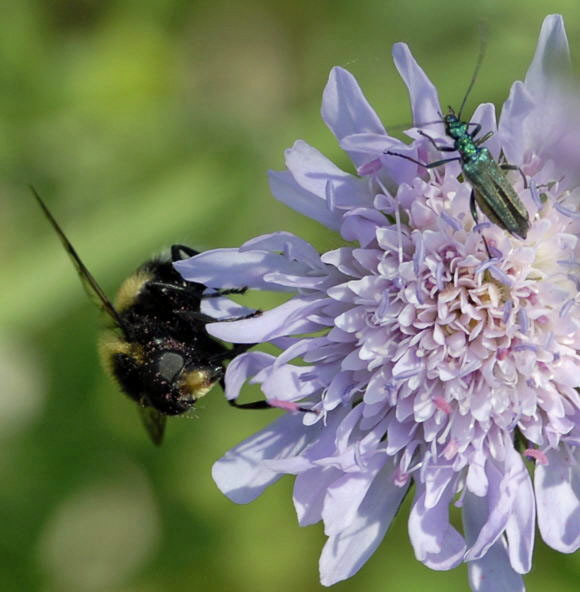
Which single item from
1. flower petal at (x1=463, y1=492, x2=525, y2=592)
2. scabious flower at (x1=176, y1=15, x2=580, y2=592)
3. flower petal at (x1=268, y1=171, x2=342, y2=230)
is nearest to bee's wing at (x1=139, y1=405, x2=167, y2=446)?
scabious flower at (x1=176, y1=15, x2=580, y2=592)

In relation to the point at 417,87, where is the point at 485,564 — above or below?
below

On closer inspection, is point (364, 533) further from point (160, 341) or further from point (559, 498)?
point (160, 341)

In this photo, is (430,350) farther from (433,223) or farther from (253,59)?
(253,59)

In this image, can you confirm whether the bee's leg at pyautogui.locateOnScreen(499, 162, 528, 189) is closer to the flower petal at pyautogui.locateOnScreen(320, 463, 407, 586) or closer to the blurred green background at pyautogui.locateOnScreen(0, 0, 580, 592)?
the flower petal at pyautogui.locateOnScreen(320, 463, 407, 586)

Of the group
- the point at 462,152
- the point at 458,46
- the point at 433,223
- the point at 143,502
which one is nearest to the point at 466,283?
the point at 433,223

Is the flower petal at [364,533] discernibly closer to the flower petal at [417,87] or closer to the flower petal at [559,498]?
the flower petal at [559,498]

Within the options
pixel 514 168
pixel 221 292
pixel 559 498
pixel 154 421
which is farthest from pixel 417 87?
pixel 154 421
